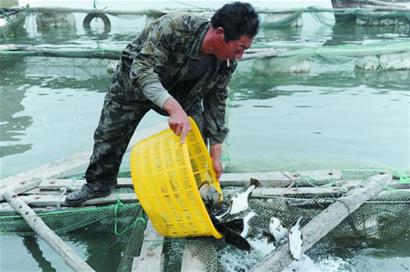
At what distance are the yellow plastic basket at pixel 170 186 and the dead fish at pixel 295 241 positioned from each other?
1.48 feet

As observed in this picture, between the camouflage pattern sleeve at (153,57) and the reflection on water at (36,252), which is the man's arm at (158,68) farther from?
the reflection on water at (36,252)

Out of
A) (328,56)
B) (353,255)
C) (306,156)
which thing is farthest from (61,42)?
(353,255)

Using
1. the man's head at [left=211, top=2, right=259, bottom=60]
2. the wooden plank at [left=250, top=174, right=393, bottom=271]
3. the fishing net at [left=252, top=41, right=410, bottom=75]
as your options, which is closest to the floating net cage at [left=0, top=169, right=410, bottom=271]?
the wooden plank at [left=250, top=174, right=393, bottom=271]

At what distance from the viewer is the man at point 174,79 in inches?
101

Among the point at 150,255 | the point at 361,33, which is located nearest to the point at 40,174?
the point at 150,255

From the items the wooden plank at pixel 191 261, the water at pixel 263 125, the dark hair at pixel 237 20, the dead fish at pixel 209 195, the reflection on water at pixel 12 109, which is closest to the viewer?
the dark hair at pixel 237 20

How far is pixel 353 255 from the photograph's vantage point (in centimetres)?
344

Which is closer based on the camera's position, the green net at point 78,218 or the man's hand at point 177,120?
Answer: the man's hand at point 177,120

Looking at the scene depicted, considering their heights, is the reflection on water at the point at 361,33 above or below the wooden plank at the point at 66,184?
above

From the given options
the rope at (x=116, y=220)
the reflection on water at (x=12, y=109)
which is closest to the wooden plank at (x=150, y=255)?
the rope at (x=116, y=220)

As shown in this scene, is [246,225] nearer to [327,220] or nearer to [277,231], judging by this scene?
[277,231]

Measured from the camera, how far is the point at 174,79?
10.0 ft

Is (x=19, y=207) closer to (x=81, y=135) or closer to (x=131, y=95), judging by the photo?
(x=131, y=95)

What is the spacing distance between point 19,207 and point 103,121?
0.98 m
